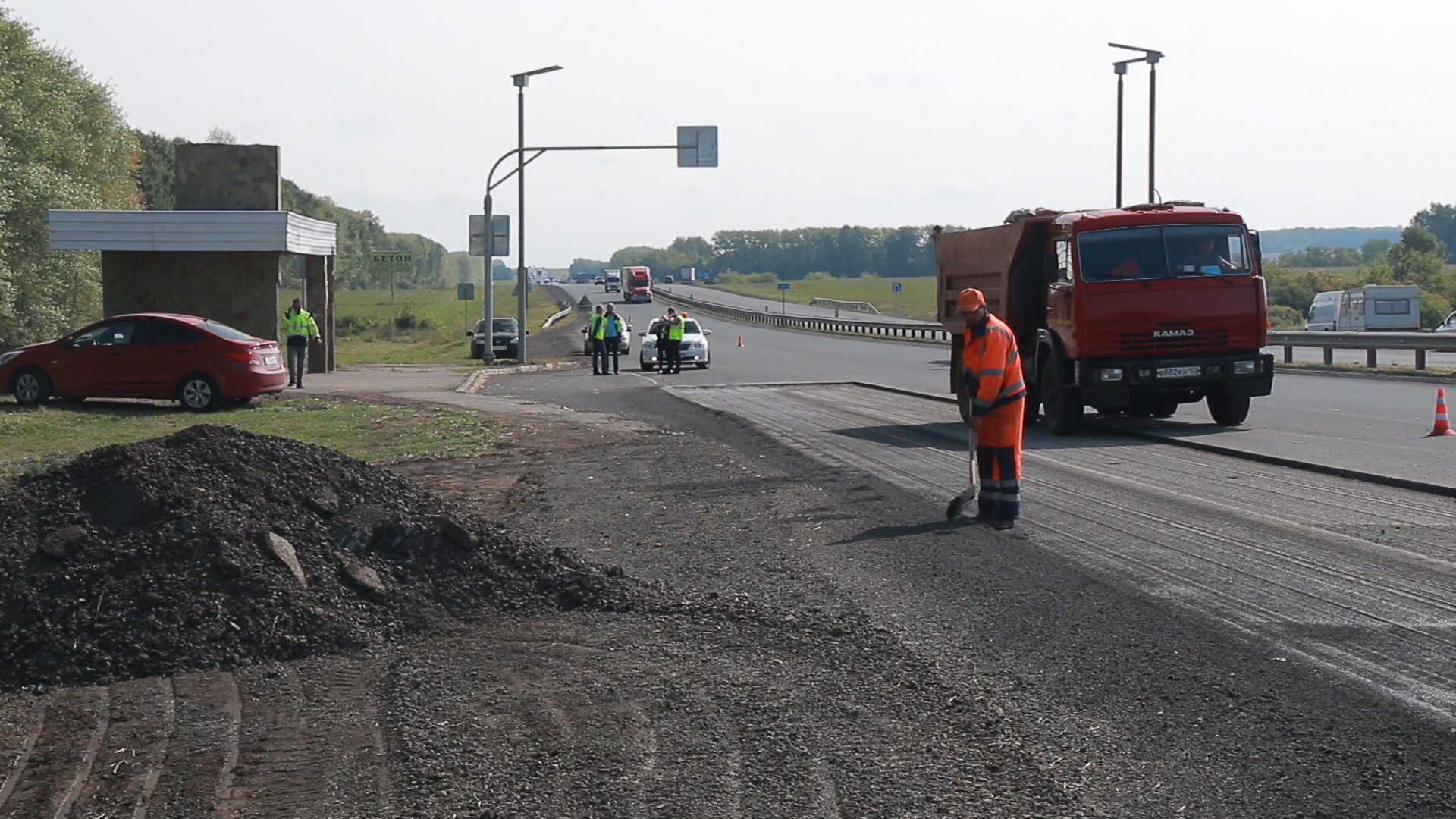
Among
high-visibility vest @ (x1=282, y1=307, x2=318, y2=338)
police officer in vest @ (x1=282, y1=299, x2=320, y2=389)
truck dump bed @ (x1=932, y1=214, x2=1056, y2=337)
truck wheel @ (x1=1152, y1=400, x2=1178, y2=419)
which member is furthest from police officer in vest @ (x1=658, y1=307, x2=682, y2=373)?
truck wheel @ (x1=1152, y1=400, x2=1178, y2=419)

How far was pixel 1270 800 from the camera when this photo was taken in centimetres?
488

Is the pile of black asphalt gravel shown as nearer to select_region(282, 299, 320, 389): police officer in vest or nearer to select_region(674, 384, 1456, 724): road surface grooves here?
select_region(674, 384, 1456, 724): road surface grooves

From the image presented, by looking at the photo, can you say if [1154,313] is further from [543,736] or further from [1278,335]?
[1278,335]

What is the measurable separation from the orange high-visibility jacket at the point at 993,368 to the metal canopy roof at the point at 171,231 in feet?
75.1

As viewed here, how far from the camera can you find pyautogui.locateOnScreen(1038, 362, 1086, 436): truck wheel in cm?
1891

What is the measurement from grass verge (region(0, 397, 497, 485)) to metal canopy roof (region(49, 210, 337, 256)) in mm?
6497

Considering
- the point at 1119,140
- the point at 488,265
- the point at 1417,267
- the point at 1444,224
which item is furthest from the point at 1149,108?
the point at 1444,224

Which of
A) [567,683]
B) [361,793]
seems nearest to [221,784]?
[361,793]

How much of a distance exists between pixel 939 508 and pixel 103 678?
6752 mm

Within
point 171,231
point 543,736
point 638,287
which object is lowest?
point 543,736

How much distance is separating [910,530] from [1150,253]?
9.61m

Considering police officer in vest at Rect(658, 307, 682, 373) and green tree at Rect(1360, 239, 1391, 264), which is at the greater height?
green tree at Rect(1360, 239, 1391, 264)

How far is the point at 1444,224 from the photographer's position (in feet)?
481

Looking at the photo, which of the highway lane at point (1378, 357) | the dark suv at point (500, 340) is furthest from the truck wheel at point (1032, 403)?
the dark suv at point (500, 340)
